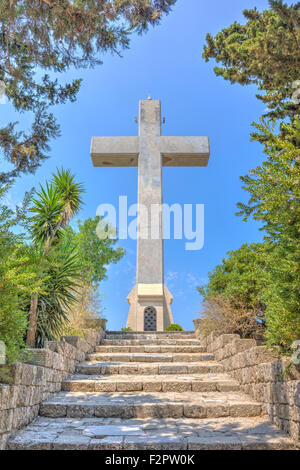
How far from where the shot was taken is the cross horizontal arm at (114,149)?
12.1m

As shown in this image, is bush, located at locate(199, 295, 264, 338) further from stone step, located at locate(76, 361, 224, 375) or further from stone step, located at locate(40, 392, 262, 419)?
stone step, located at locate(40, 392, 262, 419)

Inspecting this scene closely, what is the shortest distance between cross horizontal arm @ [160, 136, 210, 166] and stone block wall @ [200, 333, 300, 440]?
24.7 ft

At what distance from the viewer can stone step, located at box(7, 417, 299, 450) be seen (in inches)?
131

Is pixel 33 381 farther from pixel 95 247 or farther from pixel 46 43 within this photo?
pixel 95 247

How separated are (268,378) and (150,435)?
1.44 meters

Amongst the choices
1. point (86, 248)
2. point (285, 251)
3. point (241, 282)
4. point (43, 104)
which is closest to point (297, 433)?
point (285, 251)

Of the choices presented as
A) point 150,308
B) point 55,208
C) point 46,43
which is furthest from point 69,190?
point 150,308

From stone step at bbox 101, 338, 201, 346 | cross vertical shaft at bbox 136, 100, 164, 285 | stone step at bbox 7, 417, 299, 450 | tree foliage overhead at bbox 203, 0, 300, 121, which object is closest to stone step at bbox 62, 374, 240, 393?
stone step at bbox 7, 417, 299, 450

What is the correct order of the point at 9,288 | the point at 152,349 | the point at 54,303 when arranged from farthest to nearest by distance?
the point at 152,349
the point at 54,303
the point at 9,288

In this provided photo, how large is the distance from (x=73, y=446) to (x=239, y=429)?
167 cm

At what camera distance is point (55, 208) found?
6.98 meters

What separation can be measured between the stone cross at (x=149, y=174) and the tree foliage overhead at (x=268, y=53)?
5.07 m
